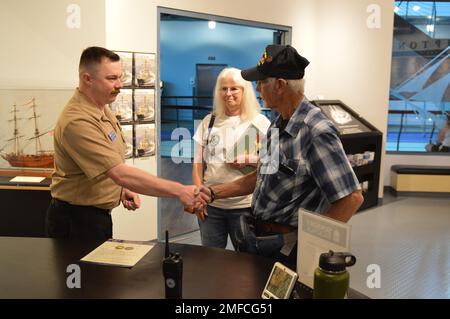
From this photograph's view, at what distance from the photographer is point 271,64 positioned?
192cm

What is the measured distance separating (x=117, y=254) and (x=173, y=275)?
1.62ft

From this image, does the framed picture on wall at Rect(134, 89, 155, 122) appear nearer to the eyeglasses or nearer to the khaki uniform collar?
the eyeglasses

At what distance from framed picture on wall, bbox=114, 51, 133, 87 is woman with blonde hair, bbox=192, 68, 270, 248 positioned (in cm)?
127

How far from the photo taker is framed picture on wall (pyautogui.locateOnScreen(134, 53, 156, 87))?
3.97 m

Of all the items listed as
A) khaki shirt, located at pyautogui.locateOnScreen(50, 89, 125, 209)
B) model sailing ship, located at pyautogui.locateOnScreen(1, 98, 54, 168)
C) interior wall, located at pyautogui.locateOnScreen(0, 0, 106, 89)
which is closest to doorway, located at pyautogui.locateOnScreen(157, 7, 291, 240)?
interior wall, located at pyautogui.locateOnScreen(0, 0, 106, 89)

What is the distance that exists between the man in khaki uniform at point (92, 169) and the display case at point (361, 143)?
367 cm

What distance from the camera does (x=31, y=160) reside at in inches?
139

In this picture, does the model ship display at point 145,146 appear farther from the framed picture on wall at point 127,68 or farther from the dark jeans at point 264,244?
the dark jeans at point 264,244

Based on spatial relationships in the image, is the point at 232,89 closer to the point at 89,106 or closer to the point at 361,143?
the point at 89,106

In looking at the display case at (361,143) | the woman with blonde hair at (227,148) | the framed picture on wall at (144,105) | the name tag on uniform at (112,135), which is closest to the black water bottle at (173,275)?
the name tag on uniform at (112,135)

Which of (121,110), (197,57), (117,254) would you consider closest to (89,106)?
(117,254)

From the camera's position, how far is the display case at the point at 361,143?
18.6 feet

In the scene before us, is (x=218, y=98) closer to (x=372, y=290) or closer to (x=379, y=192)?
(x=372, y=290)
